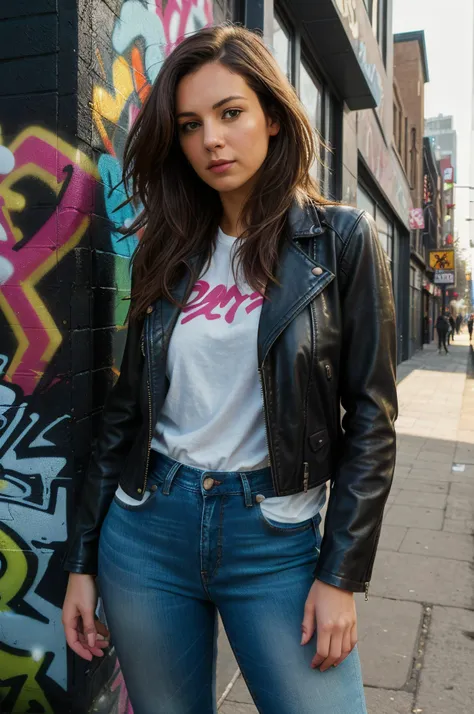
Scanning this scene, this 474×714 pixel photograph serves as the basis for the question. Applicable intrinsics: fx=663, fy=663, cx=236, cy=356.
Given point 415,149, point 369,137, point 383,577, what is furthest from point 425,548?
point 415,149

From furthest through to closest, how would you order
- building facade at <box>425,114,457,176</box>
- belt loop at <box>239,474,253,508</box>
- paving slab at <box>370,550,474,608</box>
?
building facade at <box>425,114,457,176</box> → paving slab at <box>370,550,474,608</box> → belt loop at <box>239,474,253,508</box>

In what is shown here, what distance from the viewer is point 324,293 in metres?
1.46

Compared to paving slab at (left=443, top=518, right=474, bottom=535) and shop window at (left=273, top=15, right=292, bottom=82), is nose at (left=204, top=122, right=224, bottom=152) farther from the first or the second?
paving slab at (left=443, top=518, right=474, bottom=535)

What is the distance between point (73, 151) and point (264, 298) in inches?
37.6

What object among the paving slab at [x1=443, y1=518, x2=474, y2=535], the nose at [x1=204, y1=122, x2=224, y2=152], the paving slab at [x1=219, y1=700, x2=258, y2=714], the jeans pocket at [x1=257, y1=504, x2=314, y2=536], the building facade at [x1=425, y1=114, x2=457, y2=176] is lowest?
the paving slab at [x1=219, y1=700, x2=258, y2=714]

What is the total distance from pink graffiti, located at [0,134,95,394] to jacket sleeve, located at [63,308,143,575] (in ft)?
1.68

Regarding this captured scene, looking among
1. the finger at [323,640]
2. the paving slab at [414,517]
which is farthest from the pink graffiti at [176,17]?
the paving slab at [414,517]

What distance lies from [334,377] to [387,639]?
2.34 m

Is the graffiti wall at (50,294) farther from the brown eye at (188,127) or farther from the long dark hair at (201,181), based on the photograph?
the brown eye at (188,127)

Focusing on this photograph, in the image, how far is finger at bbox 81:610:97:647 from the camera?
1.64 meters

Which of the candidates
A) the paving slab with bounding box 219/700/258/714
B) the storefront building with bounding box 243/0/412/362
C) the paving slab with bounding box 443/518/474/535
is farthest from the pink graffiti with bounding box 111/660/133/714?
the paving slab with bounding box 443/518/474/535

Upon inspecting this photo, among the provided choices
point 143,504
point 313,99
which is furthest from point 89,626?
point 313,99

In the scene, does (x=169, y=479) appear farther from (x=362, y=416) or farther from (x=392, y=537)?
(x=392, y=537)

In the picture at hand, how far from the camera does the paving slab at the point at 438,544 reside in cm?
446
